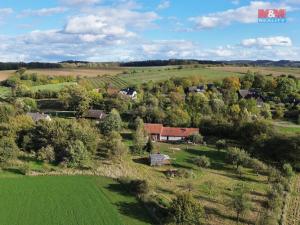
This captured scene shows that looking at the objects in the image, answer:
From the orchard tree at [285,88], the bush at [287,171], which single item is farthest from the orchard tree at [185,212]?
the orchard tree at [285,88]

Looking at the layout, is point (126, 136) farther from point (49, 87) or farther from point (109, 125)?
point (49, 87)

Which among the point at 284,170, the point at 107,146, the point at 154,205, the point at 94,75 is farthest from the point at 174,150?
the point at 94,75

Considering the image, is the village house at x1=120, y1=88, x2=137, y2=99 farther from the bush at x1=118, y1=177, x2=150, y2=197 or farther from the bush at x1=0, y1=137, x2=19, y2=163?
the bush at x1=118, y1=177, x2=150, y2=197

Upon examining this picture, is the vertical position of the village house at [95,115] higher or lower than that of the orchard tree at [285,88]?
lower

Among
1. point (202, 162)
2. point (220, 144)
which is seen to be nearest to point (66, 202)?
point (202, 162)

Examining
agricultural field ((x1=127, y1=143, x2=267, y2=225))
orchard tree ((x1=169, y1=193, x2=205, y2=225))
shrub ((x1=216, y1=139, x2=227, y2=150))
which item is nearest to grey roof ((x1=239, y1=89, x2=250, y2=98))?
shrub ((x1=216, y1=139, x2=227, y2=150))

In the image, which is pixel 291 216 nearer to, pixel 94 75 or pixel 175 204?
pixel 175 204

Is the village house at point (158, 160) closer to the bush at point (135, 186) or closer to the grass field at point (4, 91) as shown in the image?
the bush at point (135, 186)
